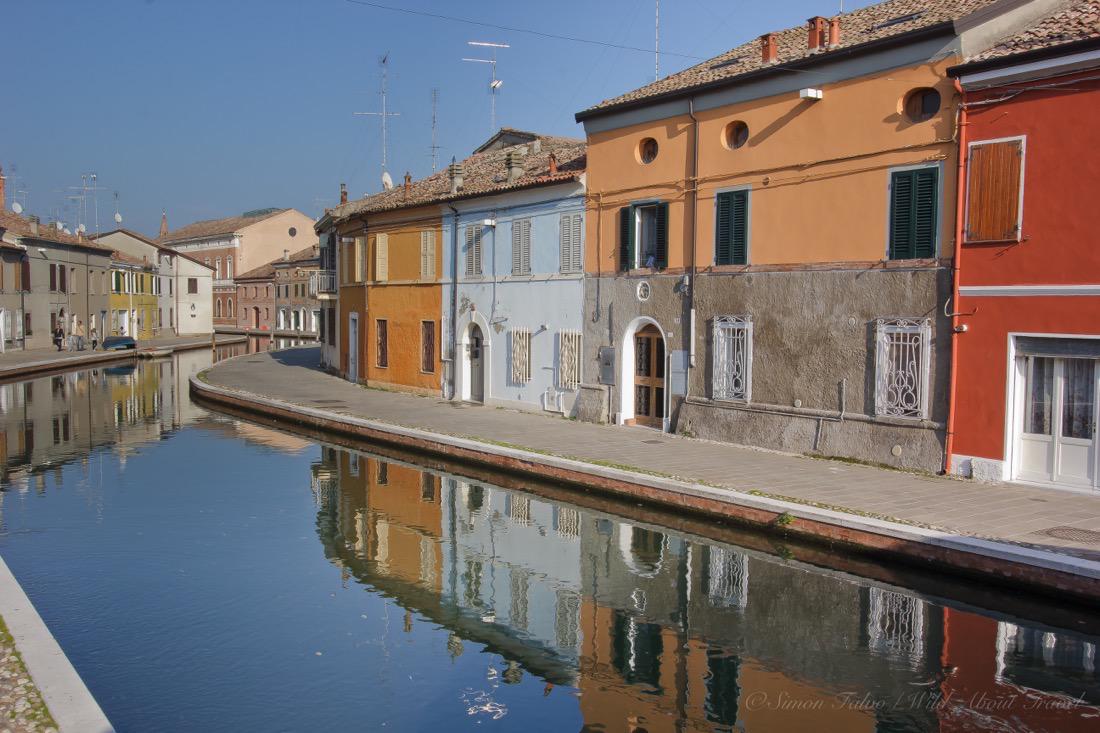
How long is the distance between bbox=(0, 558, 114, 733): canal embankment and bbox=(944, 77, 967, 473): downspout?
1190cm

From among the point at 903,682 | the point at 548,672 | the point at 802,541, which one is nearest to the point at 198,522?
the point at 548,672

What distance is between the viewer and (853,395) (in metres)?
15.2

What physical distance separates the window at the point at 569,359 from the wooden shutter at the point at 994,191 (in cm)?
956

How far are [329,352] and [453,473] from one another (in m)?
21.5

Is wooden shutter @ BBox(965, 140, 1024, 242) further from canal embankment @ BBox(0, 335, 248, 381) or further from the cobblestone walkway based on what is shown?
canal embankment @ BBox(0, 335, 248, 381)

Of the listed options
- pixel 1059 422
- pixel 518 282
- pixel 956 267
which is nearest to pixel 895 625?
pixel 1059 422

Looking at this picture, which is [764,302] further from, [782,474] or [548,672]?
[548,672]

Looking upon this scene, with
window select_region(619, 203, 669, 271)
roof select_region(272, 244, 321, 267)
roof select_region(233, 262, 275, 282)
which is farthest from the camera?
roof select_region(233, 262, 275, 282)

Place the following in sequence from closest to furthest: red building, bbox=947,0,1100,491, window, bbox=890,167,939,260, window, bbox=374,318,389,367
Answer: red building, bbox=947,0,1100,491, window, bbox=890,167,939,260, window, bbox=374,318,389,367

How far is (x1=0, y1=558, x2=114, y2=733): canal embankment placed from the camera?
578cm

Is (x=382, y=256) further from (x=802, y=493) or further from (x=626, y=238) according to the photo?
(x=802, y=493)

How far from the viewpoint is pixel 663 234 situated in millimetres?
19062

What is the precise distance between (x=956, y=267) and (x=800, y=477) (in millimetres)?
3928

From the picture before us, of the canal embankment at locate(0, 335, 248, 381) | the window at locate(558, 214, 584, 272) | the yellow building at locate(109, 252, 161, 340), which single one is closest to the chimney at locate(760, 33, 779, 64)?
the window at locate(558, 214, 584, 272)
